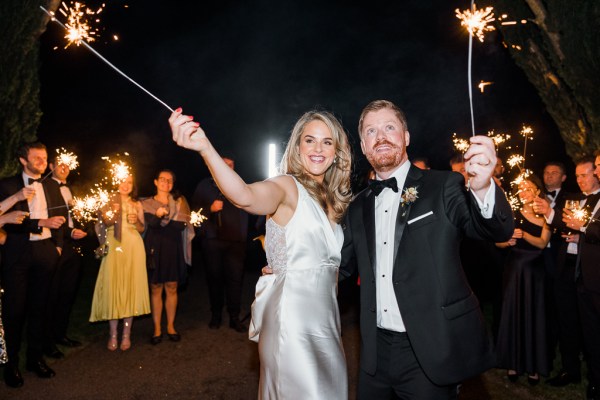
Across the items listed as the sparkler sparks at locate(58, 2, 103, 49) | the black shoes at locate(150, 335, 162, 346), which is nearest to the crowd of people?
the sparkler sparks at locate(58, 2, 103, 49)

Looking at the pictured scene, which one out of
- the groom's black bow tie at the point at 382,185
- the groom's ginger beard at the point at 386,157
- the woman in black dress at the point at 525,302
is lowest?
the woman in black dress at the point at 525,302

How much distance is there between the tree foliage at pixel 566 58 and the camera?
6273 mm

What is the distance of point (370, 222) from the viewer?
2.70 m

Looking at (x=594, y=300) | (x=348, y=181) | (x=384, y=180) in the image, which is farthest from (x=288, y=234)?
(x=594, y=300)

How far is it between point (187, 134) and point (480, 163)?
1452 millimetres

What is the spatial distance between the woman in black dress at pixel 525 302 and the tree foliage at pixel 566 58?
8.15 ft

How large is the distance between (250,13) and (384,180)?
1975 cm

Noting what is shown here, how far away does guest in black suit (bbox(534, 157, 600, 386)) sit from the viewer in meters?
4.97

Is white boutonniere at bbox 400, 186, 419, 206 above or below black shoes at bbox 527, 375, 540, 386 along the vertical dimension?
above

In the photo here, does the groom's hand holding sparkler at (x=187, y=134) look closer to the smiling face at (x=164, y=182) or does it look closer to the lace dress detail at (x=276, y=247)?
the lace dress detail at (x=276, y=247)

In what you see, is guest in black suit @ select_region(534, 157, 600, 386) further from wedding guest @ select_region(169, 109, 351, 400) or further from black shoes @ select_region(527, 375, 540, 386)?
wedding guest @ select_region(169, 109, 351, 400)

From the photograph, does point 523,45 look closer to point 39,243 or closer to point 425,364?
point 425,364

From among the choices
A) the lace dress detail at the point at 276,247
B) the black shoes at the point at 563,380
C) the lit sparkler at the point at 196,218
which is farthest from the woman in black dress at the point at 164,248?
the black shoes at the point at 563,380

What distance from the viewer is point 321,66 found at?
73.5 ft
